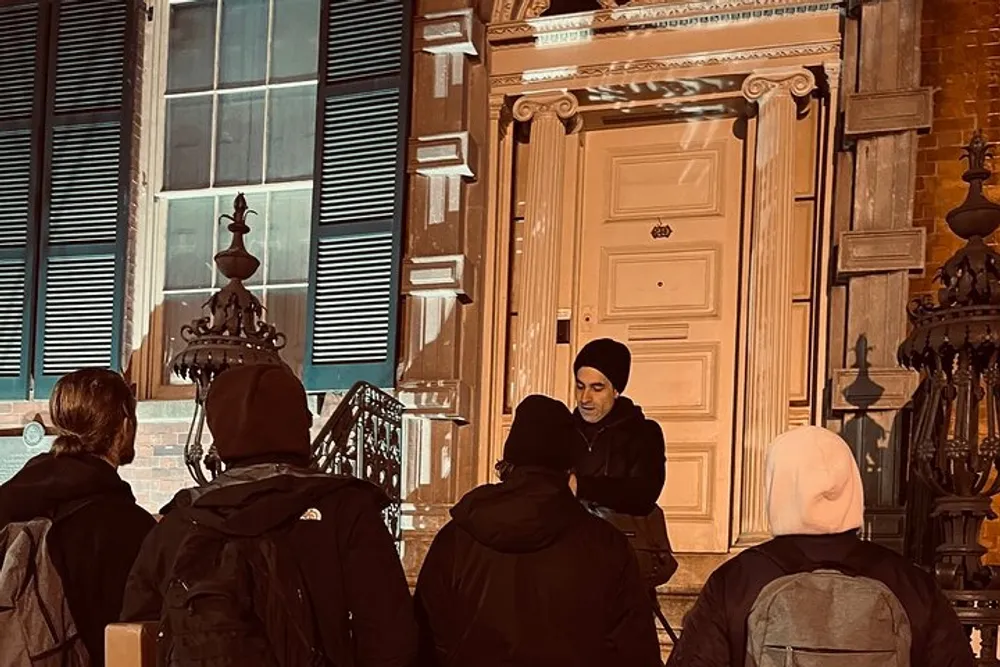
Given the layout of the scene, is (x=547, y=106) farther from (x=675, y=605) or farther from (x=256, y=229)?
(x=675, y=605)

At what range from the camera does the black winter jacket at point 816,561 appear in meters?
2.57

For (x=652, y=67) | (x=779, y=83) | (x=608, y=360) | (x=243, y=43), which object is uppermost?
(x=243, y=43)

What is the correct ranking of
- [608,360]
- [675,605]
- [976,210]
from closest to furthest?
[608,360] → [976,210] → [675,605]

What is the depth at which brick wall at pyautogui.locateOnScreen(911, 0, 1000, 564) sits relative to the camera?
6.55 meters

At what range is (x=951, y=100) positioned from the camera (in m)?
6.64

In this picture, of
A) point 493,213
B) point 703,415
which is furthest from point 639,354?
point 493,213

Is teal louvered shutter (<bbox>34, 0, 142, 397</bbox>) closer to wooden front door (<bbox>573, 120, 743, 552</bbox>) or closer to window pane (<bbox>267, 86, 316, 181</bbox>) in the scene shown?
window pane (<bbox>267, 86, 316, 181</bbox>)

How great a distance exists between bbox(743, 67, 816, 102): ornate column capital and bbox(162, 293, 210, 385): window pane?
358cm

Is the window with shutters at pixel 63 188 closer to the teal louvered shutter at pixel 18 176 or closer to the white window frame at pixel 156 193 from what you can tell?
the teal louvered shutter at pixel 18 176

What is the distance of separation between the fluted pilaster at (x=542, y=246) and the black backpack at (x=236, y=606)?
452 cm

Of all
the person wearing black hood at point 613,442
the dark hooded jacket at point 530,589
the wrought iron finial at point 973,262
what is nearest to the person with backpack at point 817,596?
the dark hooded jacket at point 530,589

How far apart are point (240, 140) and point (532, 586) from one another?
18.9ft

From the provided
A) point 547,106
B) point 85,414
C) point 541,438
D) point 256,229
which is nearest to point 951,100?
point 547,106

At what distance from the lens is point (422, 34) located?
7.49 metres
